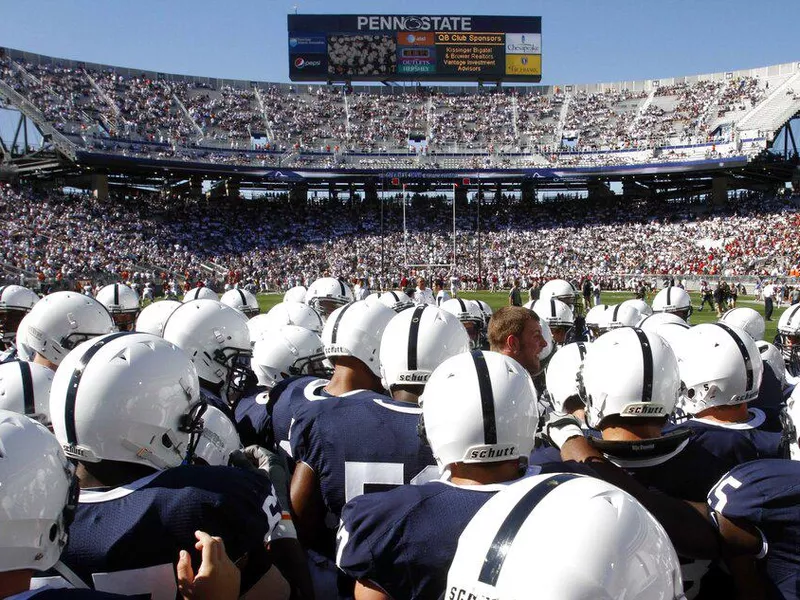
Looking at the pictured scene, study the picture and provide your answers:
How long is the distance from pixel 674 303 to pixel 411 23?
51.0 m

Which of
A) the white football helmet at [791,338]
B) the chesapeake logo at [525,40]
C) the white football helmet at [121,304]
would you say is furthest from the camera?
the chesapeake logo at [525,40]

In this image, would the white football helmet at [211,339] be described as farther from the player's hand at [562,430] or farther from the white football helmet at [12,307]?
the white football helmet at [12,307]

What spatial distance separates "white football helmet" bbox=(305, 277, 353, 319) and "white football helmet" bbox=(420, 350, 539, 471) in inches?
261

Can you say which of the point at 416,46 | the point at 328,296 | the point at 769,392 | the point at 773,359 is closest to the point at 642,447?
the point at 769,392

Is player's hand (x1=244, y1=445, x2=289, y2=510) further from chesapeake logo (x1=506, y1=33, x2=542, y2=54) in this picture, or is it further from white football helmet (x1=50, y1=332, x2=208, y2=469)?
chesapeake logo (x1=506, y1=33, x2=542, y2=54)

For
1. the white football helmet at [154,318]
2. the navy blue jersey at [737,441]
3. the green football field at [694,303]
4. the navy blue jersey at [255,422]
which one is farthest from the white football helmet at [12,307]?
the green football field at [694,303]

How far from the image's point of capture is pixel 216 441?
3.23 meters

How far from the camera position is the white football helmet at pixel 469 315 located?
740 centimetres

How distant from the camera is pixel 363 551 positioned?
2.22m

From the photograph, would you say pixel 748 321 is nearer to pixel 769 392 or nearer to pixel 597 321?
pixel 597 321

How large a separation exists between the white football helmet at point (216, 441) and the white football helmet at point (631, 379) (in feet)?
5.56

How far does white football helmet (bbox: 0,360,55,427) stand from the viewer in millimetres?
3521

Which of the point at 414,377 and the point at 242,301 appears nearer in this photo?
the point at 414,377

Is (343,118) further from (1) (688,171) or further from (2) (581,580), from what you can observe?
(2) (581,580)
